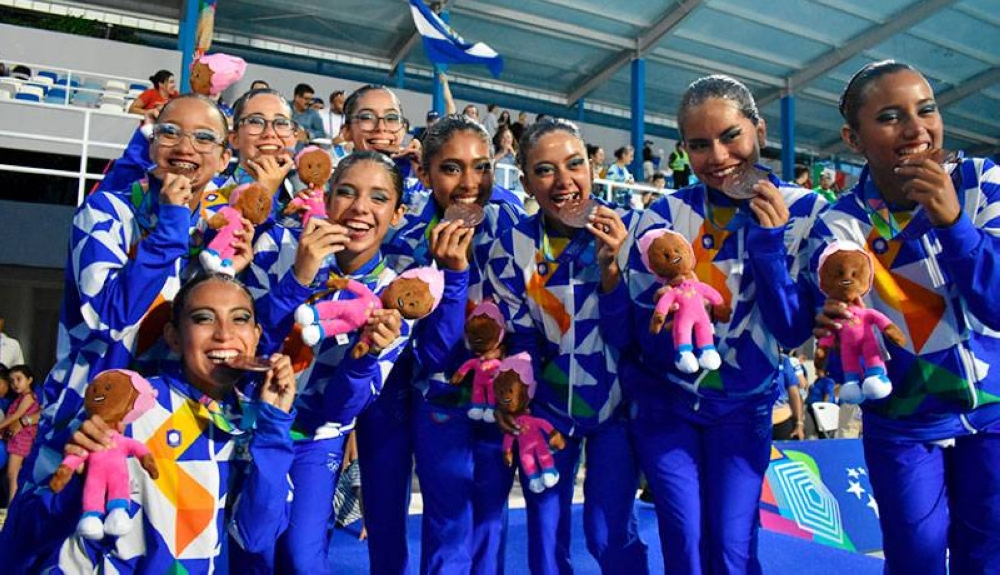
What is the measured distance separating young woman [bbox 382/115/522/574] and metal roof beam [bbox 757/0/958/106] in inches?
521

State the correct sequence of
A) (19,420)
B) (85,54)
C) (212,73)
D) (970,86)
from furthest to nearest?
1. (970,86)
2. (85,54)
3. (19,420)
4. (212,73)

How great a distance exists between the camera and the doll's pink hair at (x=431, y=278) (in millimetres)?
2279

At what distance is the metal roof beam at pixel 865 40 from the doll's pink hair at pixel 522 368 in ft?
44.6

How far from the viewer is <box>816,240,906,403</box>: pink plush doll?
1914 millimetres

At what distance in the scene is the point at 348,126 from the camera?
3223 millimetres

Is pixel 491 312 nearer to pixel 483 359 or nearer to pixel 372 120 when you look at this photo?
pixel 483 359

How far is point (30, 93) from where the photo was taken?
858 centimetres

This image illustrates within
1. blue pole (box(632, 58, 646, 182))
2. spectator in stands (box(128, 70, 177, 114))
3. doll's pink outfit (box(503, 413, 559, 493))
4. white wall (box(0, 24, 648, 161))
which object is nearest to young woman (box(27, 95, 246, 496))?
doll's pink outfit (box(503, 413, 559, 493))

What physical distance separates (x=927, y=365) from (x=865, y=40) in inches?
554

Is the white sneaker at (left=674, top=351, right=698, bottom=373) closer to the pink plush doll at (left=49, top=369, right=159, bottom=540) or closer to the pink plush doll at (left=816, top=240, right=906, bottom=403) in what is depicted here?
the pink plush doll at (left=816, top=240, right=906, bottom=403)

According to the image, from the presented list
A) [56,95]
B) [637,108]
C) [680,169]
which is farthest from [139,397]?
[637,108]

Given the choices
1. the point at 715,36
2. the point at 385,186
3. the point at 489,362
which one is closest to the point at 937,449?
the point at 489,362

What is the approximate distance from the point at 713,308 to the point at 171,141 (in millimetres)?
1760

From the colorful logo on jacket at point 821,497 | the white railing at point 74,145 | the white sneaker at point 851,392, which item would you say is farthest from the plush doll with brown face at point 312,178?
the white railing at point 74,145
